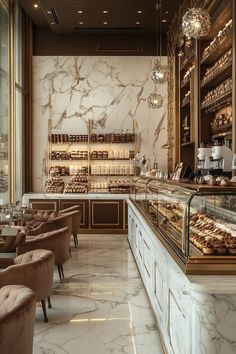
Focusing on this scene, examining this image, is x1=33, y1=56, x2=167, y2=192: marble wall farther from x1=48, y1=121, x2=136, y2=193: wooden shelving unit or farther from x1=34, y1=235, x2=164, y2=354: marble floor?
x1=34, y1=235, x2=164, y2=354: marble floor

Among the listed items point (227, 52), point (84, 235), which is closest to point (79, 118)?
point (84, 235)

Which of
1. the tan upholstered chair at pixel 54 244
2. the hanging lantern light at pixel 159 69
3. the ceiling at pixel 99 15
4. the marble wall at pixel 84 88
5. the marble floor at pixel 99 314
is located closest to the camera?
the marble floor at pixel 99 314

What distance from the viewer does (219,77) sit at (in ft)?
22.7

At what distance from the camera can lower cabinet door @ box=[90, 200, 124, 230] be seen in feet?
33.7

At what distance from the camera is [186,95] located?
9258 mm

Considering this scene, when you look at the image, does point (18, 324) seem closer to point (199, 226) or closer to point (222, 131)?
point (199, 226)

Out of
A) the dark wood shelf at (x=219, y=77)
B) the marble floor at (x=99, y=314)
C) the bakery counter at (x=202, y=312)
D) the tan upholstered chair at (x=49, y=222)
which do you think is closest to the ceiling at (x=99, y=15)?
the dark wood shelf at (x=219, y=77)

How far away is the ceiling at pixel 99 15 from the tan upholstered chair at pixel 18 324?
718 centimetres

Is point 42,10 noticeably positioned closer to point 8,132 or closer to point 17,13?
point 17,13

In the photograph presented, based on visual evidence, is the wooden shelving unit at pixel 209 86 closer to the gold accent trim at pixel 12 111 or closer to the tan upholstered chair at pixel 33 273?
the tan upholstered chair at pixel 33 273

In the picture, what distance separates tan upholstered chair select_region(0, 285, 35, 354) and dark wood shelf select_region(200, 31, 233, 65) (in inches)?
175

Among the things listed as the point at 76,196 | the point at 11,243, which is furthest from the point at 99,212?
the point at 11,243

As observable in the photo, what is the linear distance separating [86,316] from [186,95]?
577cm

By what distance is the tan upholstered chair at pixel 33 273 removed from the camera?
382cm
